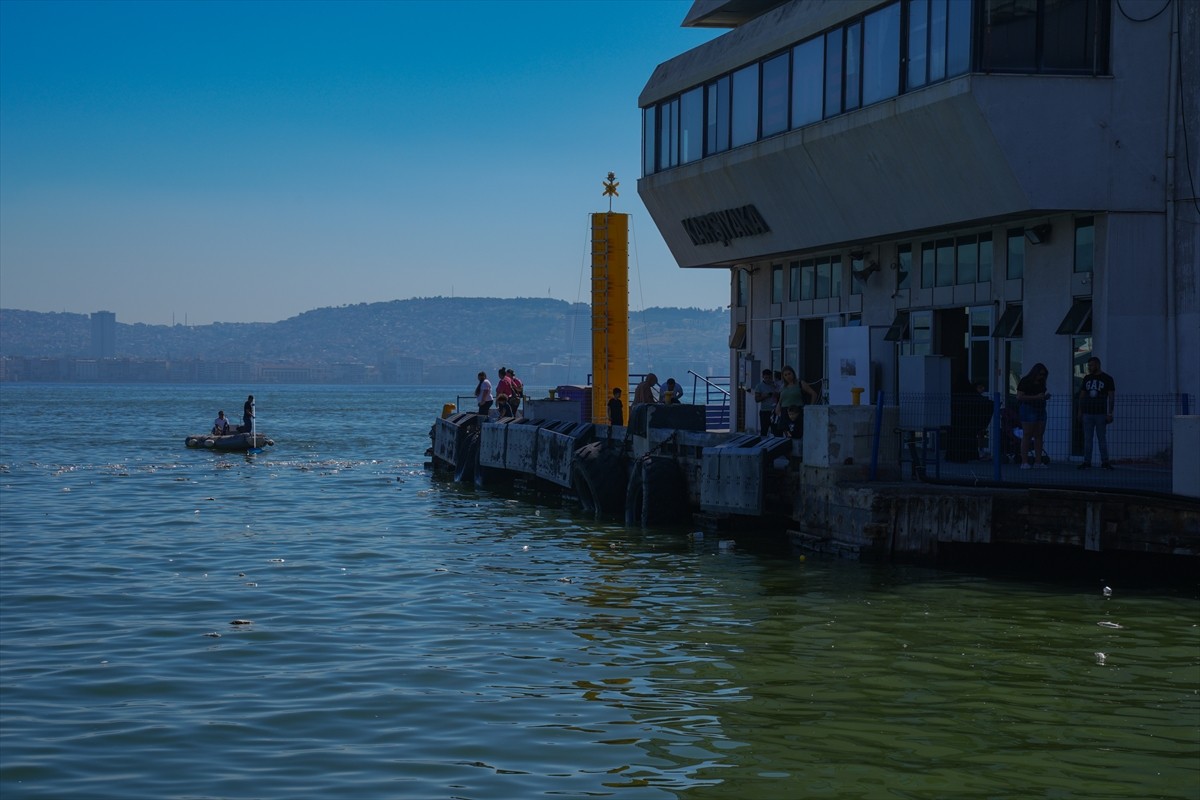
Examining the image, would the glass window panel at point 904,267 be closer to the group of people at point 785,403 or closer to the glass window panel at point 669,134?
the group of people at point 785,403

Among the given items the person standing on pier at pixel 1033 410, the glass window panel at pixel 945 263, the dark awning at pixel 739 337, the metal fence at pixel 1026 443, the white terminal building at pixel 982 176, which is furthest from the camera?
the dark awning at pixel 739 337

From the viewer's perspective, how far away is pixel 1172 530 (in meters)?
17.6

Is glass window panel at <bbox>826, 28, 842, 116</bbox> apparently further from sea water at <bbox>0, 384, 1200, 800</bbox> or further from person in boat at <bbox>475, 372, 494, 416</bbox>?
person in boat at <bbox>475, 372, 494, 416</bbox>

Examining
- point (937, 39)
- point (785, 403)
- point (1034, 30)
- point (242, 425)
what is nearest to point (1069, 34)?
point (1034, 30)

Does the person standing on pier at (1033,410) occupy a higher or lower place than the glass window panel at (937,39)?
lower

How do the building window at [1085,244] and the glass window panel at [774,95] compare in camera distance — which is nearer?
the building window at [1085,244]

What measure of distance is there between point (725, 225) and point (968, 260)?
8752mm

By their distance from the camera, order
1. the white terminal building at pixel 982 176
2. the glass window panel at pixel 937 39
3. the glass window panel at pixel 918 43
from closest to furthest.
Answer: the white terminal building at pixel 982 176
the glass window panel at pixel 937 39
the glass window panel at pixel 918 43

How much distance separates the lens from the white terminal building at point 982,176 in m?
24.2

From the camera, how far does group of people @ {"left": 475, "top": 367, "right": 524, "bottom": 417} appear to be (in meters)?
41.6

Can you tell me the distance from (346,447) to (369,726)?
5491 centimetres

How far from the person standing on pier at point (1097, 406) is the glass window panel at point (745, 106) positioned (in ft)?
41.9

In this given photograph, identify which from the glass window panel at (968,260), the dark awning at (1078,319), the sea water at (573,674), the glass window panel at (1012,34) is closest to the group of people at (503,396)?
the glass window panel at (968,260)

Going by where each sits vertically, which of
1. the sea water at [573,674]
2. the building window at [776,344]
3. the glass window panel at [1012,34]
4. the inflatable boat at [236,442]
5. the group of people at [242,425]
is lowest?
the sea water at [573,674]
